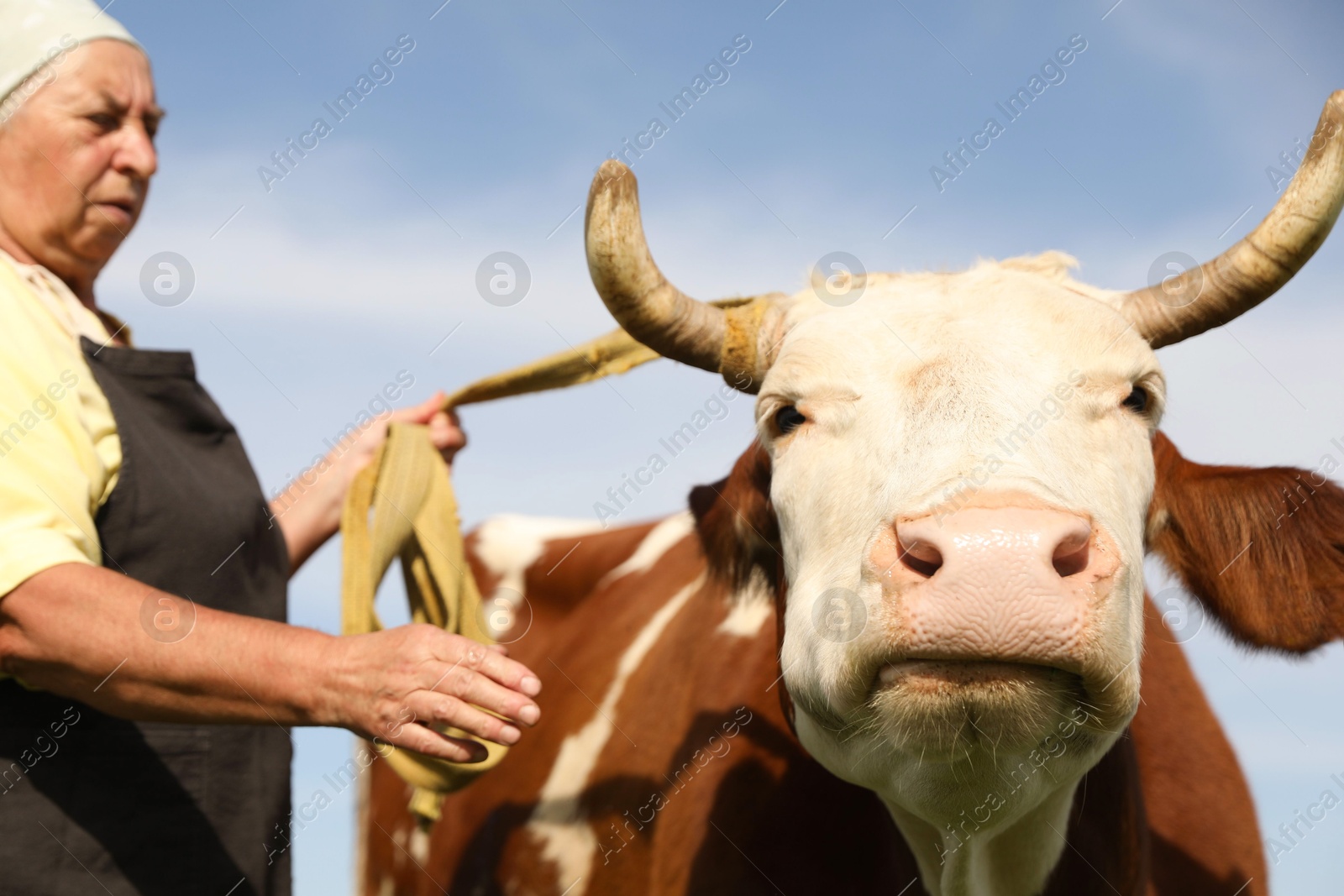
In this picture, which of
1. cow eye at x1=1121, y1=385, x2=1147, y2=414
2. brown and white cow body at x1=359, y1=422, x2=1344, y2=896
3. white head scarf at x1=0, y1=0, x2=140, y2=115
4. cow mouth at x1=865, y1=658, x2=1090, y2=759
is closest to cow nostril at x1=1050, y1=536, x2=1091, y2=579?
cow mouth at x1=865, y1=658, x2=1090, y2=759

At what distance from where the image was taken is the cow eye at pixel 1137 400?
2688mm

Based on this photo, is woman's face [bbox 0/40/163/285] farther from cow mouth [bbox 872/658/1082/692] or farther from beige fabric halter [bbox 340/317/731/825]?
cow mouth [bbox 872/658/1082/692]

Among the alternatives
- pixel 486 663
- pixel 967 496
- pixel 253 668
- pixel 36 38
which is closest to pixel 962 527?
pixel 967 496

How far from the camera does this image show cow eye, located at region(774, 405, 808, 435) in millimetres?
2824

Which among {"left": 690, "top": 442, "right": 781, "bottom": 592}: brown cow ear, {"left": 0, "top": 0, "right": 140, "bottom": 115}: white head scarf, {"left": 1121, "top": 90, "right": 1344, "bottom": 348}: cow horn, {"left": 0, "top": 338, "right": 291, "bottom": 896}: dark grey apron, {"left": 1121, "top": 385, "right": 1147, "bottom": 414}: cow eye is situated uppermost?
{"left": 1121, "top": 90, "right": 1344, "bottom": 348}: cow horn

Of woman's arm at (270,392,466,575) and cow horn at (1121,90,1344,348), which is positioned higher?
cow horn at (1121,90,1344,348)

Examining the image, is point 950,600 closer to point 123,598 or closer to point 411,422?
point 123,598

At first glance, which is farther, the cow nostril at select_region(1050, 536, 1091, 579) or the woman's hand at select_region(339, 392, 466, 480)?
the woman's hand at select_region(339, 392, 466, 480)

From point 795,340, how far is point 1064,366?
0.65m

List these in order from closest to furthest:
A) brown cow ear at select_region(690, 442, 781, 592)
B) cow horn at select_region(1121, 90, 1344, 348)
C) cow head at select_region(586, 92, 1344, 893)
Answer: cow head at select_region(586, 92, 1344, 893), cow horn at select_region(1121, 90, 1344, 348), brown cow ear at select_region(690, 442, 781, 592)

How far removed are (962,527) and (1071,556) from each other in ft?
0.68

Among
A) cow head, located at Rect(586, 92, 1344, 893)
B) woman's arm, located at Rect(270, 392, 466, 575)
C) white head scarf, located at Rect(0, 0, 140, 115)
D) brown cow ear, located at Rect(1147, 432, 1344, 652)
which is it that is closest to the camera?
cow head, located at Rect(586, 92, 1344, 893)

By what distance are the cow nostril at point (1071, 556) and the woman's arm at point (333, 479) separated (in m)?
2.03

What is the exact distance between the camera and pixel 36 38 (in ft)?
8.72
